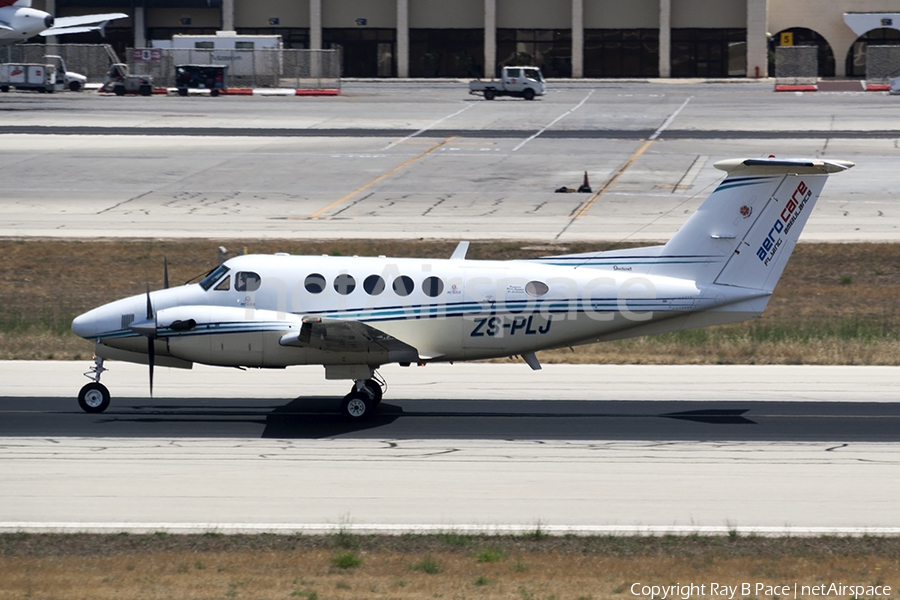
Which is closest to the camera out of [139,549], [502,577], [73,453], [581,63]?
[502,577]

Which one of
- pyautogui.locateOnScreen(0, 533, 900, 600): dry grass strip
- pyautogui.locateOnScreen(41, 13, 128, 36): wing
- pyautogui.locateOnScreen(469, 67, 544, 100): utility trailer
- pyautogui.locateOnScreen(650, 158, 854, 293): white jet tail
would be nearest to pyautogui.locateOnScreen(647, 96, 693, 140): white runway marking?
pyautogui.locateOnScreen(469, 67, 544, 100): utility trailer

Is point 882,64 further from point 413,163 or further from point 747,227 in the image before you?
point 747,227

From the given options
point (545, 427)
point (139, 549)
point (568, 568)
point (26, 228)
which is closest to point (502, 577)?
point (568, 568)

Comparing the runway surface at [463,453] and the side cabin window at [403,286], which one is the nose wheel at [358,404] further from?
the side cabin window at [403,286]

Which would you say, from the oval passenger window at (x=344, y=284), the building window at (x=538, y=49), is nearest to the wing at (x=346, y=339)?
the oval passenger window at (x=344, y=284)

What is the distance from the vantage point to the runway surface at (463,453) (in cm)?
1474

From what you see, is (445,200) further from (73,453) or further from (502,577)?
(502,577)

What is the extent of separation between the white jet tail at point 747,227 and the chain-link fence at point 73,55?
81350mm

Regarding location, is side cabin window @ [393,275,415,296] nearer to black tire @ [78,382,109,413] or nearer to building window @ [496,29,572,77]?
black tire @ [78,382,109,413]

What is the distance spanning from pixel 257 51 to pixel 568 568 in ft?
265

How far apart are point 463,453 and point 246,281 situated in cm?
497

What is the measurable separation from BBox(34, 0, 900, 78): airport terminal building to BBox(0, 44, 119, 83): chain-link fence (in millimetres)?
11638

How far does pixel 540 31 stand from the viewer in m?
105

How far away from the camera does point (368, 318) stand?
19.5m
